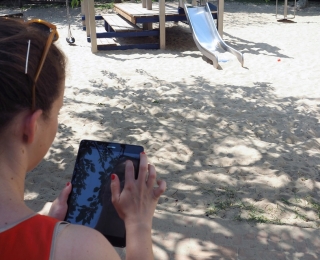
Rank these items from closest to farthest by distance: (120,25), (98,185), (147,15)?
(98,185)
(147,15)
(120,25)

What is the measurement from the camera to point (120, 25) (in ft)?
36.0

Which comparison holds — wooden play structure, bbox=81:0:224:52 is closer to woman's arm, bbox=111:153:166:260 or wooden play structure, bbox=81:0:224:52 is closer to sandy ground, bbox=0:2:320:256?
sandy ground, bbox=0:2:320:256

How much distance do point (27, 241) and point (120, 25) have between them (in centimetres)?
1054

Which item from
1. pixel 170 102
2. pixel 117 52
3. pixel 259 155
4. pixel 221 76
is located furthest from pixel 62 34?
pixel 259 155

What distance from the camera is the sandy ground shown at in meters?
3.63

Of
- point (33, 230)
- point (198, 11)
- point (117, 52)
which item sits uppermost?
point (33, 230)

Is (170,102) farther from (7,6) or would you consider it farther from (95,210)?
(7,6)

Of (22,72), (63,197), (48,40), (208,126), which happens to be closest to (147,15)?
(208,126)

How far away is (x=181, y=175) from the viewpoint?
4.09 metres

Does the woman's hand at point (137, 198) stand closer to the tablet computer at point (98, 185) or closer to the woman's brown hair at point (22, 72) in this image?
the tablet computer at point (98, 185)

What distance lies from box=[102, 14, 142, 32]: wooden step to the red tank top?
385 inches

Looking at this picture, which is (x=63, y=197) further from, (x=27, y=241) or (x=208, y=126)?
(x=208, y=126)

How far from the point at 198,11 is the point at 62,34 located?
372 cm

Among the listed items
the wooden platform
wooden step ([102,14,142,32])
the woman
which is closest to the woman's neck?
the woman
